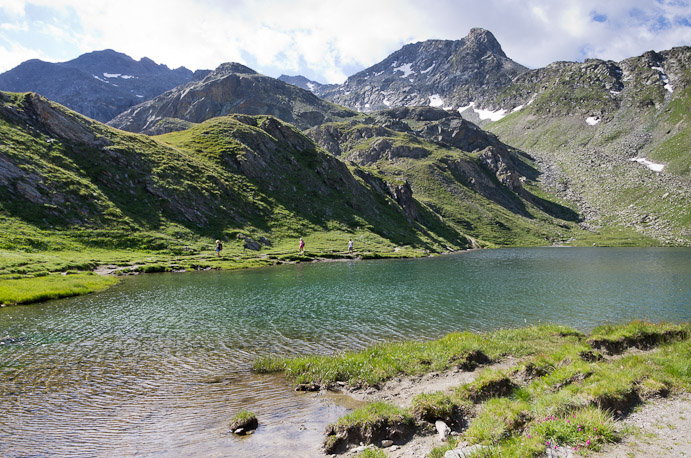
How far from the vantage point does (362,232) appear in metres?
104

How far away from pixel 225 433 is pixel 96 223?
67009 mm

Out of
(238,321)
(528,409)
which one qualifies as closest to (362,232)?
(238,321)

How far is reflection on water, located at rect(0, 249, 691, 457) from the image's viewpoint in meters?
12.9

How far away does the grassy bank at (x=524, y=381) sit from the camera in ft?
34.8

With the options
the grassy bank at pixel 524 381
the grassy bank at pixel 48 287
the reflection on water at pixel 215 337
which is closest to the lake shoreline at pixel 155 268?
the grassy bank at pixel 48 287

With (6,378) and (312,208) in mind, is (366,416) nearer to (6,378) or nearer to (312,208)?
(6,378)

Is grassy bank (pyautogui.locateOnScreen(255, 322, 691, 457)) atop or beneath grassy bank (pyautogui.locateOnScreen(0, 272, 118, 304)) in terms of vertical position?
atop

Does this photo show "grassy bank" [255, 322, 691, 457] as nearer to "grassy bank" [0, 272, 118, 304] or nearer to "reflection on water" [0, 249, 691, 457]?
"reflection on water" [0, 249, 691, 457]

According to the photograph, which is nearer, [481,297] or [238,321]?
[238,321]

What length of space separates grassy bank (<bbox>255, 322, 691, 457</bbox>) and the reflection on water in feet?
7.34

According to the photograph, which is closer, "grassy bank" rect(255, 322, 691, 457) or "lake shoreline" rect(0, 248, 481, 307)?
"grassy bank" rect(255, 322, 691, 457)

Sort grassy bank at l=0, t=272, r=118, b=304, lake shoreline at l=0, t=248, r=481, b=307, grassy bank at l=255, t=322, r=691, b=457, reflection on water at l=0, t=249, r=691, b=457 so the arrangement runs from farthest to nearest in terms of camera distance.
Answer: lake shoreline at l=0, t=248, r=481, b=307 → grassy bank at l=0, t=272, r=118, b=304 → reflection on water at l=0, t=249, r=691, b=457 → grassy bank at l=255, t=322, r=691, b=457

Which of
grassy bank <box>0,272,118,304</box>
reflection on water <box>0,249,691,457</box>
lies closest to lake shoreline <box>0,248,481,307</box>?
grassy bank <box>0,272,118,304</box>

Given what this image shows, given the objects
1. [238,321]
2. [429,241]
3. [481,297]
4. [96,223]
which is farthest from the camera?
[429,241]
